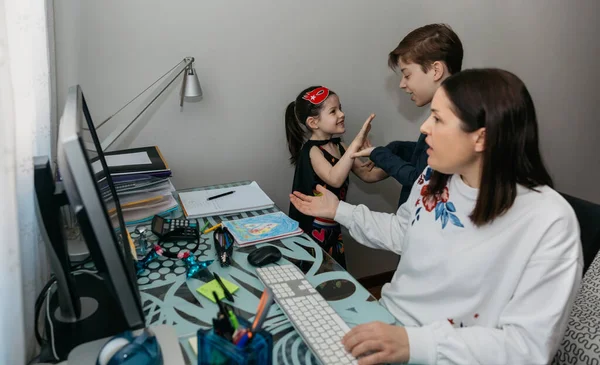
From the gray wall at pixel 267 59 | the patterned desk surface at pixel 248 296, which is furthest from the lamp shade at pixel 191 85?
the patterned desk surface at pixel 248 296

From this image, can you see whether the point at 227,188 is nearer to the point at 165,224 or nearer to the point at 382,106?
the point at 165,224

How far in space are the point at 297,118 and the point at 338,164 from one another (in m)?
0.29

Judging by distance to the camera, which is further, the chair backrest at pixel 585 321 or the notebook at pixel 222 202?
the notebook at pixel 222 202

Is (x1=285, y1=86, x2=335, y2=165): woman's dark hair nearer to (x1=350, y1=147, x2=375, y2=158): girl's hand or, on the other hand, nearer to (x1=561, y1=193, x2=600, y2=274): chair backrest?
(x1=350, y1=147, x2=375, y2=158): girl's hand

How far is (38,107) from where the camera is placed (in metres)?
0.93

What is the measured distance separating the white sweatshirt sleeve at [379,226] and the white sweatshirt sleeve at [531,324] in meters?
0.40

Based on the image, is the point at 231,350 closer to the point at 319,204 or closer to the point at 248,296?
the point at 248,296

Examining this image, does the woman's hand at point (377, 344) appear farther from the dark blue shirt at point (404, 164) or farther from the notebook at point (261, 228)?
the dark blue shirt at point (404, 164)

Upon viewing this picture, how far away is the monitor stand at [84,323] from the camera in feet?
2.90

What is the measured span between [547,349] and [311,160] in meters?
1.11

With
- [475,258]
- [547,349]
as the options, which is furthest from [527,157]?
[547,349]

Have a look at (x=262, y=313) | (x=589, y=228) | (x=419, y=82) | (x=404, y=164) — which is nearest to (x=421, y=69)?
(x=419, y=82)

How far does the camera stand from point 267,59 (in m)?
1.85

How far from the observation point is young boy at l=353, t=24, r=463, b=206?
5.30 feet
